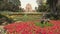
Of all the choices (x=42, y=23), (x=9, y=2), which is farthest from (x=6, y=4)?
(x=42, y=23)

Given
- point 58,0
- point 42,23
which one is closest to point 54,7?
point 58,0

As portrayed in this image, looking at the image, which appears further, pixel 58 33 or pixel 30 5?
pixel 30 5

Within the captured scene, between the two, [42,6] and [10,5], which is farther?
[42,6]

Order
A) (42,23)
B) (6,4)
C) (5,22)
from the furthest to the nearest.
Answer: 1. (6,4)
2. (5,22)
3. (42,23)

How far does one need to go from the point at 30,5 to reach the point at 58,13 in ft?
38.3

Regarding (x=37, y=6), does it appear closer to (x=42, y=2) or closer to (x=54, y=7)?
(x=42, y=2)

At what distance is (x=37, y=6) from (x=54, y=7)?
401 inches

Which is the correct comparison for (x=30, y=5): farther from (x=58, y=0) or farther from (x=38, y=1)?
(x=58, y=0)

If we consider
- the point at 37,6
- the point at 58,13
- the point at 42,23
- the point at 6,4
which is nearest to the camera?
the point at 42,23

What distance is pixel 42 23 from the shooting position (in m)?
14.7

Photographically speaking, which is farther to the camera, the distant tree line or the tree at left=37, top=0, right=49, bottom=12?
the tree at left=37, top=0, right=49, bottom=12

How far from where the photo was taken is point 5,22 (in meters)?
18.1

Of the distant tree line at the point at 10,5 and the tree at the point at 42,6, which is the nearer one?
the distant tree line at the point at 10,5

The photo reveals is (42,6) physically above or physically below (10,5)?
below
